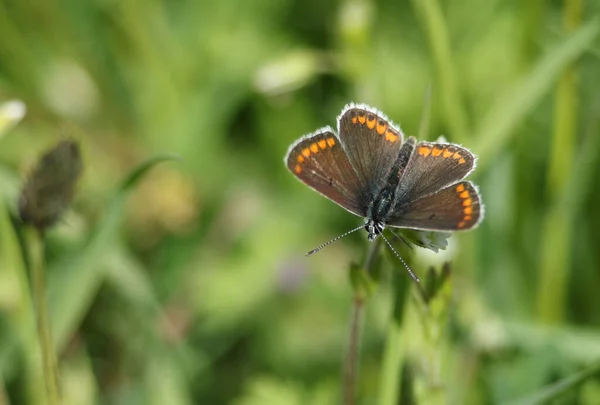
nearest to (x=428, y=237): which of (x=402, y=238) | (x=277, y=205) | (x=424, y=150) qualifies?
(x=402, y=238)

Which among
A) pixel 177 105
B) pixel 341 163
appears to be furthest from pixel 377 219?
pixel 177 105

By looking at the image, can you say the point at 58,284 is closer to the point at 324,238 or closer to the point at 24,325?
the point at 24,325

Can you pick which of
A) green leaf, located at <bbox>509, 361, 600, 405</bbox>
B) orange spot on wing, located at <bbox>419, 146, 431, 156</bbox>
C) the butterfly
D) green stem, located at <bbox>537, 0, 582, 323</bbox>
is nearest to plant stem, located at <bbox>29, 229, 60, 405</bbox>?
the butterfly

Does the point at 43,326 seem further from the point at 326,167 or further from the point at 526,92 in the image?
the point at 526,92

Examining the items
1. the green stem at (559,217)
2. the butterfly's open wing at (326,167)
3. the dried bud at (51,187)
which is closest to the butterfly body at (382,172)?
the butterfly's open wing at (326,167)

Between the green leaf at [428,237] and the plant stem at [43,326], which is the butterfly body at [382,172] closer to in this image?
the green leaf at [428,237]
